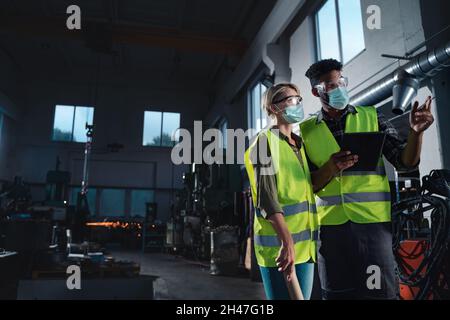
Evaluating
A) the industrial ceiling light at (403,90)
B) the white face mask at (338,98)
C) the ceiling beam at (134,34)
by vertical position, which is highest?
the ceiling beam at (134,34)

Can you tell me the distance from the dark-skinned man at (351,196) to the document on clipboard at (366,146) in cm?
4

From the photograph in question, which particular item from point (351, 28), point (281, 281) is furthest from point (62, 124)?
point (281, 281)

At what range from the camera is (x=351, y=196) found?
1415 mm

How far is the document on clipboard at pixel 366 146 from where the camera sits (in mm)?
1385

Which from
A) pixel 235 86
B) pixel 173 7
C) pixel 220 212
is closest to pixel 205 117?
pixel 235 86

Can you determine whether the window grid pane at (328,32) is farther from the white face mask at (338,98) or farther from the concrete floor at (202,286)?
the white face mask at (338,98)

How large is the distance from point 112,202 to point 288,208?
558 inches

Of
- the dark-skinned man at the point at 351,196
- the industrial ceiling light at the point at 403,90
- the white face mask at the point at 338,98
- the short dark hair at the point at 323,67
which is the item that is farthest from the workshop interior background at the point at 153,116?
the short dark hair at the point at 323,67

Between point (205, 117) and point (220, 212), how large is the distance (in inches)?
298

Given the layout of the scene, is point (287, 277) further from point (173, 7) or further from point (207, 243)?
point (173, 7)

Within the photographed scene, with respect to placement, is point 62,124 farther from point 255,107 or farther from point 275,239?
point 275,239

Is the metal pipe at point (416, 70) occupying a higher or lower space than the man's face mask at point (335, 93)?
higher

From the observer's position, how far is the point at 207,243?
8.43 meters

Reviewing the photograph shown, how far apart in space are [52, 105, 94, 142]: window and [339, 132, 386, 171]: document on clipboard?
48.5ft
